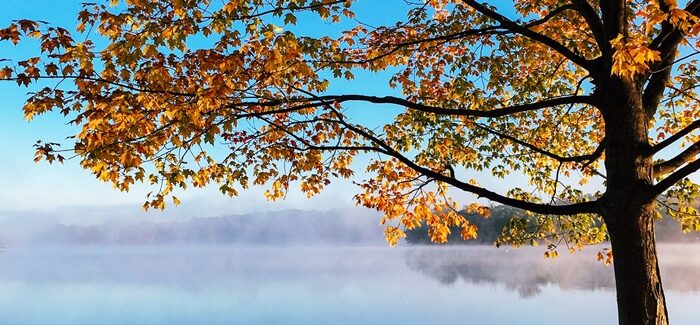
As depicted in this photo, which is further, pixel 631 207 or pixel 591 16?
pixel 591 16

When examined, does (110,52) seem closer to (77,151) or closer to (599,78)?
(77,151)

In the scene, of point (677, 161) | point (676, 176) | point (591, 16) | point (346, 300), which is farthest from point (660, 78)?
point (346, 300)

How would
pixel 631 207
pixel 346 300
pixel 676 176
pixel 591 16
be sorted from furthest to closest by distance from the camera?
pixel 346 300 → pixel 591 16 → pixel 631 207 → pixel 676 176

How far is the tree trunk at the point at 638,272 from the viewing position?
698 cm

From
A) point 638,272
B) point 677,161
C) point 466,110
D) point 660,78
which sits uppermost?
point 660,78

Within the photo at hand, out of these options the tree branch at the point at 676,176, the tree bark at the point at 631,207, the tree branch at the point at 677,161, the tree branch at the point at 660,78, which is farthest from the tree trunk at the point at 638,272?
the tree branch at the point at 660,78

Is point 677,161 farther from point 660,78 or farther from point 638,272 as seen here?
point 638,272

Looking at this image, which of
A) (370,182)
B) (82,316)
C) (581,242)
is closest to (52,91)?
(370,182)

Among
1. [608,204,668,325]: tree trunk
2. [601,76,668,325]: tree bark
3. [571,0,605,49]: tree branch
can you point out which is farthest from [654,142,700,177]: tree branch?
[571,0,605,49]: tree branch

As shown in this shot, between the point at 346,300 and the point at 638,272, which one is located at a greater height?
the point at 638,272

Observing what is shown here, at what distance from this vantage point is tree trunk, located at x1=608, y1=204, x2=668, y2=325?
698cm

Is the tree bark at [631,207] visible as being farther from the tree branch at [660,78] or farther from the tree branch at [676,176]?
the tree branch at [660,78]

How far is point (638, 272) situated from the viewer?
705cm

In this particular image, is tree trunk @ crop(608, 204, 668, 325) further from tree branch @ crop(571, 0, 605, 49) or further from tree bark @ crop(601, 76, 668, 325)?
tree branch @ crop(571, 0, 605, 49)
